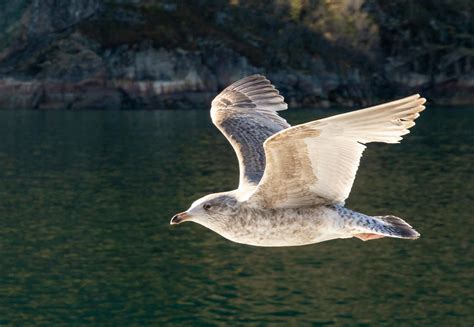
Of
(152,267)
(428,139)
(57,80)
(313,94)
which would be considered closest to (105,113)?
(57,80)

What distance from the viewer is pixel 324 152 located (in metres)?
11.4

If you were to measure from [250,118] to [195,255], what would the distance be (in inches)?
1791

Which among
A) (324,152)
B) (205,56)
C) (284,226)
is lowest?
(284,226)

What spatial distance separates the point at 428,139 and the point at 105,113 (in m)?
59.9

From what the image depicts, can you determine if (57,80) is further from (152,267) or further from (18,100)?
(152,267)

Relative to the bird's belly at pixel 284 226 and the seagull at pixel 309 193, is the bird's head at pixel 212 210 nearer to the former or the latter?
the seagull at pixel 309 193

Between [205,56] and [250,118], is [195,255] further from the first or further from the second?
[205,56]

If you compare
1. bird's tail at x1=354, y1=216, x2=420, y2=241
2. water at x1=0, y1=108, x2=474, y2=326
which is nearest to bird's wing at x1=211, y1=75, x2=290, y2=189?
bird's tail at x1=354, y1=216, x2=420, y2=241

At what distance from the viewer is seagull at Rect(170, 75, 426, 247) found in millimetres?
10617

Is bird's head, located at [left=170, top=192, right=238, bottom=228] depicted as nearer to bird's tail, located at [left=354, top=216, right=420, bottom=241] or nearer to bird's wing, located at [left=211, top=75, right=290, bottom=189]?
bird's tail, located at [left=354, top=216, right=420, bottom=241]

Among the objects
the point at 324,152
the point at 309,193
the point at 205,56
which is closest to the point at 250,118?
the point at 309,193

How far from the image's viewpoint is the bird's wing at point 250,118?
15.1 m

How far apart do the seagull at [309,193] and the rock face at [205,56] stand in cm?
15430

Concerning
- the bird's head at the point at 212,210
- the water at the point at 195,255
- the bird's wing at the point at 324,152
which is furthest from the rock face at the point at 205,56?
the bird's wing at the point at 324,152
